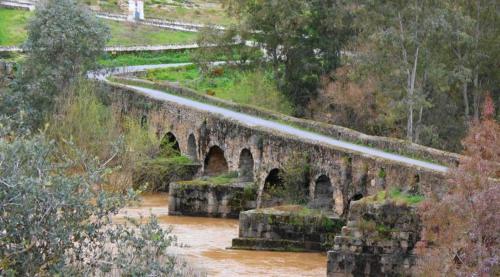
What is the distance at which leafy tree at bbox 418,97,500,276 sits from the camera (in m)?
29.3

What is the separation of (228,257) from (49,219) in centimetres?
1798

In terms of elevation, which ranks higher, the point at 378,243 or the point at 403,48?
the point at 403,48

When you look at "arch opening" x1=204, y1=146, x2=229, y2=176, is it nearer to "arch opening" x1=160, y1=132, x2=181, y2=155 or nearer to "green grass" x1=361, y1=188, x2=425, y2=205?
"arch opening" x1=160, y1=132, x2=181, y2=155

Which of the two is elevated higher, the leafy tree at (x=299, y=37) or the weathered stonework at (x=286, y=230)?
the leafy tree at (x=299, y=37)

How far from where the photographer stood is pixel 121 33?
9144 cm

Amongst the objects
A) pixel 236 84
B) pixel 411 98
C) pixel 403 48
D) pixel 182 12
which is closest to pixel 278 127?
pixel 411 98

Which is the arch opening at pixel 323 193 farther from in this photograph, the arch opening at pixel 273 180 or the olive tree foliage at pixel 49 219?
the olive tree foliage at pixel 49 219

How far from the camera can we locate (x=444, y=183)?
37.7 meters

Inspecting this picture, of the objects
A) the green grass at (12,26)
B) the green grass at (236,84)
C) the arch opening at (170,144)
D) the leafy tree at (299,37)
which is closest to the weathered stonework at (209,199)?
the arch opening at (170,144)

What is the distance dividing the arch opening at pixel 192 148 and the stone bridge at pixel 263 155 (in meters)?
0.05

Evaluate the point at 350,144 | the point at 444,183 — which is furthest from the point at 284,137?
the point at 444,183

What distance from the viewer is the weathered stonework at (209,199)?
167ft

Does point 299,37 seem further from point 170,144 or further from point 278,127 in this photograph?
point 278,127

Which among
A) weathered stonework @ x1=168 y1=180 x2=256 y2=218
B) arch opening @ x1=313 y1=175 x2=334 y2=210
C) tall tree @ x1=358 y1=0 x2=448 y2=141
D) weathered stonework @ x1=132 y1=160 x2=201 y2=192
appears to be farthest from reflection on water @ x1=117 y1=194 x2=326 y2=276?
tall tree @ x1=358 y1=0 x2=448 y2=141
